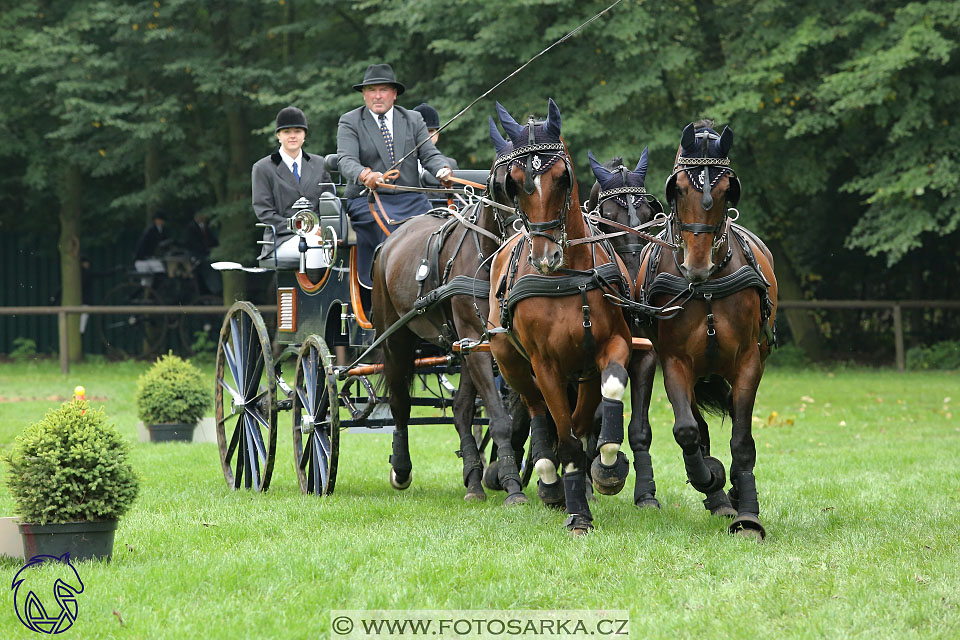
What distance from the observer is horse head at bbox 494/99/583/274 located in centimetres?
591

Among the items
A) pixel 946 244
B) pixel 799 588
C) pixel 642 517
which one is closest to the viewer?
pixel 799 588

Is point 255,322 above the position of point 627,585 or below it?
above

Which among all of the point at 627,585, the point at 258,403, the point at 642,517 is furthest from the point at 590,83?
the point at 627,585

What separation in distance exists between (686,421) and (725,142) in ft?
4.47

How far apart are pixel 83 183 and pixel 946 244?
53.2 ft

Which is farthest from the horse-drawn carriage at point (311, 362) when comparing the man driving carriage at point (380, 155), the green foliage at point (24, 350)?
the green foliage at point (24, 350)

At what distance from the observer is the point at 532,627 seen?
457 cm

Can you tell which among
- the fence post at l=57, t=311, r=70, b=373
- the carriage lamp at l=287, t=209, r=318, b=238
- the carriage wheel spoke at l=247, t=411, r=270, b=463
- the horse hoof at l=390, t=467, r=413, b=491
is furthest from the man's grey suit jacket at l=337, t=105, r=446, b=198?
the fence post at l=57, t=311, r=70, b=373

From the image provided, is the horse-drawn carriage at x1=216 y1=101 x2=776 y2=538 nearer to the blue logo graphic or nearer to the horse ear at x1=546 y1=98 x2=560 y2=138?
the horse ear at x1=546 y1=98 x2=560 y2=138

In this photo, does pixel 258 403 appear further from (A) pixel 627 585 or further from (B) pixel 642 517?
(A) pixel 627 585

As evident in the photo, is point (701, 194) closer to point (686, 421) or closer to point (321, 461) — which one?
point (686, 421)

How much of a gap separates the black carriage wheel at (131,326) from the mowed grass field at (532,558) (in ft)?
46.2

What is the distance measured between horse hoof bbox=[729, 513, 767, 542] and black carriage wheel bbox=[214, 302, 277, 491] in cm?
351

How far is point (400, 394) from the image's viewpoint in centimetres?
852
